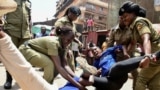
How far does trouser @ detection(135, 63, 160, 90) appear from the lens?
4309 mm

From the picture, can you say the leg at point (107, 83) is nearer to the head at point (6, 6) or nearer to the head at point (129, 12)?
the head at point (129, 12)

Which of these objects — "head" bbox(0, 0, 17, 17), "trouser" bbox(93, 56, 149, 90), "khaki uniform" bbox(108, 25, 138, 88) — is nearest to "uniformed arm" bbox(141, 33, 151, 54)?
"trouser" bbox(93, 56, 149, 90)

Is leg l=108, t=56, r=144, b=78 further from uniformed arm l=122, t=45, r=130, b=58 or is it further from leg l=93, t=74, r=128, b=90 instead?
uniformed arm l=122, t=45, r=130, b=58

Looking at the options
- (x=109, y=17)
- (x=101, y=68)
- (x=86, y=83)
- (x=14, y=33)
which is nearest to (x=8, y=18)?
(x=14, y=33)

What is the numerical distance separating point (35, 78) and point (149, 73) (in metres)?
Result: 2.35

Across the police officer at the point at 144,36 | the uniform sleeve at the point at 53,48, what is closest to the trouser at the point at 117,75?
the police officer at the point at 144,36

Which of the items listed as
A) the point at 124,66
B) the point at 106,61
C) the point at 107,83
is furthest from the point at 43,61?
the point at 124,66

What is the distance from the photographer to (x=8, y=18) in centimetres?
540

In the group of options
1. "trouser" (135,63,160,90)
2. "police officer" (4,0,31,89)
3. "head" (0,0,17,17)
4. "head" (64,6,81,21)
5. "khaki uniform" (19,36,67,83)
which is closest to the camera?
"head" (0,0,17,17)

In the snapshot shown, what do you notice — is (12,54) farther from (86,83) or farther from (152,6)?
(152,6)

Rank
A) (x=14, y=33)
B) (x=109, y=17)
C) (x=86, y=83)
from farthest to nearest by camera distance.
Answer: (x=109, y=17), (x=14, y=33), (x=86, y=83)

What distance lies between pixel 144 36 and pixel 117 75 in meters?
0.63

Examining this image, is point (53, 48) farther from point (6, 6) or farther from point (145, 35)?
point (6, 6)

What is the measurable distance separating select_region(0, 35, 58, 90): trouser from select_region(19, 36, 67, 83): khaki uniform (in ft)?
5.97
